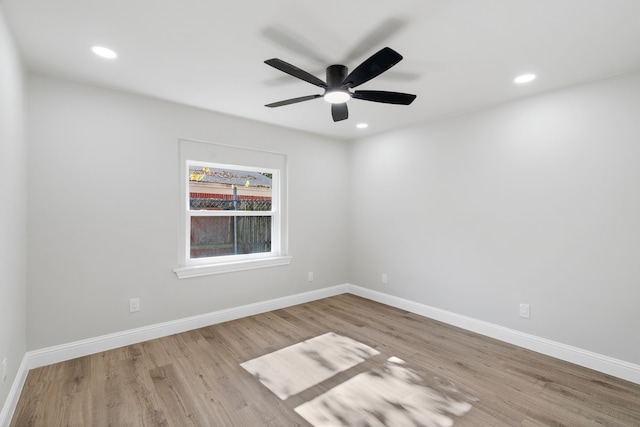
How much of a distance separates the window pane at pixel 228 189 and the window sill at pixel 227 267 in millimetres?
689

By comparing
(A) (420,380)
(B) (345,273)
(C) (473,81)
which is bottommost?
(A) (420,380)

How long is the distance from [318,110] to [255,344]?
2.54m

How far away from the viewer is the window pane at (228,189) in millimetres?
3516

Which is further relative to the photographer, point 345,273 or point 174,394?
point 345,273

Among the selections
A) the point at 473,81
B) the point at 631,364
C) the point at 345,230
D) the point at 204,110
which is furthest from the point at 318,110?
the point at 631,364

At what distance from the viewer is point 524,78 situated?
8.31 ft

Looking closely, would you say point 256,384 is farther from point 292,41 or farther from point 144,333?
point 292,41

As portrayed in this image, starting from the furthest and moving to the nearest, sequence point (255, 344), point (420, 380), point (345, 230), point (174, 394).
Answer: point (345, 230) < point (255, 344) < point (420, 380) < point (174, 394)

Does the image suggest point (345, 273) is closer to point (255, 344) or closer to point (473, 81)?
point (255, 344)

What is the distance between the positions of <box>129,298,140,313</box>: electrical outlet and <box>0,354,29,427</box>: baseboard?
0.78 m

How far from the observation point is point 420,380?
2.34 meters

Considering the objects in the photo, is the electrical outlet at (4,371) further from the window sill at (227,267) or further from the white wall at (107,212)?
the window sill at (227,267)

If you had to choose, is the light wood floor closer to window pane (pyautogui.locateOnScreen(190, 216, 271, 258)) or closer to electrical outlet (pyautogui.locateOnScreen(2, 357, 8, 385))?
electrical outlet (pyautogui.locateOnScreen(2, 357, 8, 385))

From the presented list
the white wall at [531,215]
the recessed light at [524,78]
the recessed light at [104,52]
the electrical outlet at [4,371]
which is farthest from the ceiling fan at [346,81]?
the electrical outlet at [4,371]
